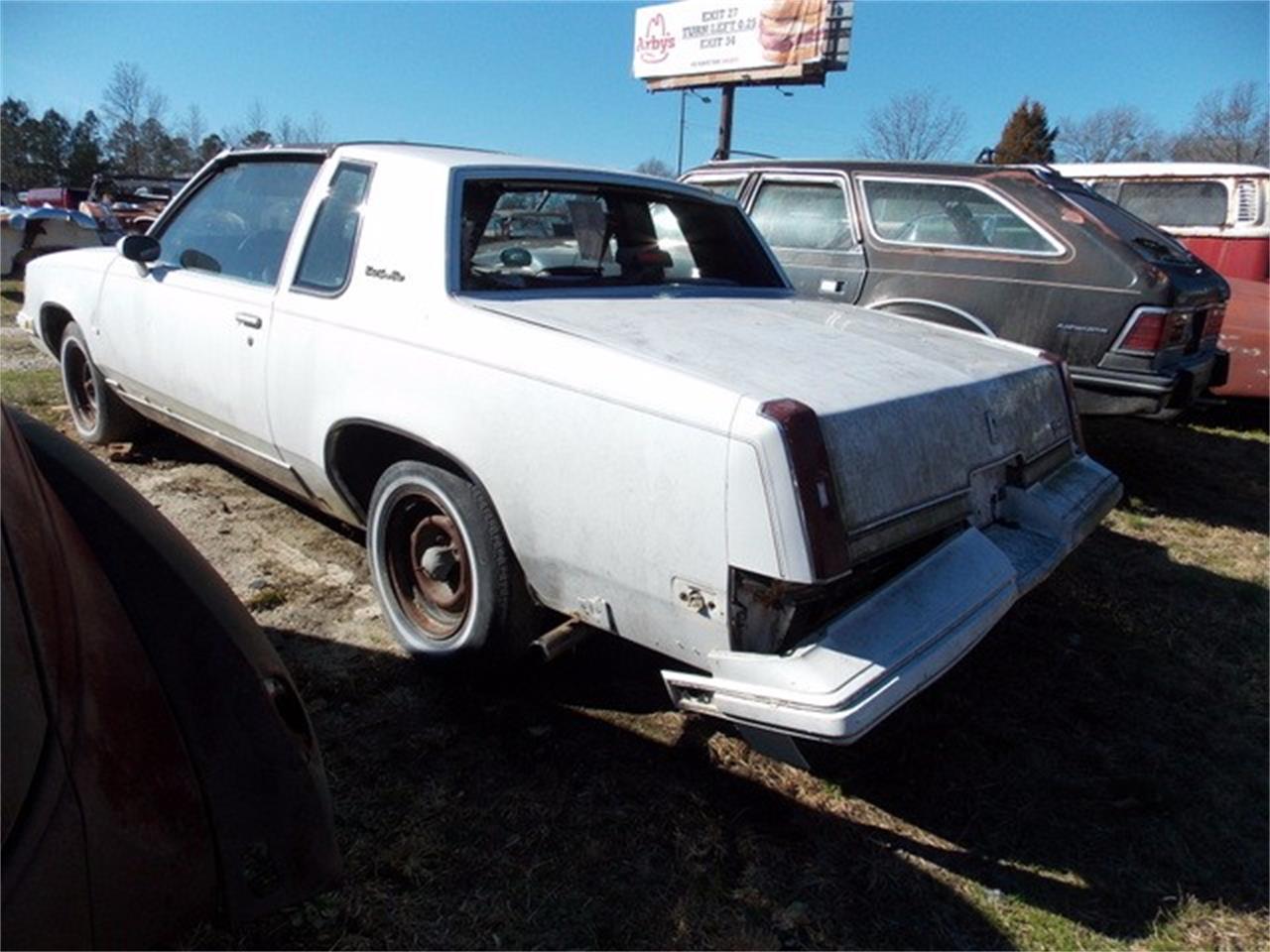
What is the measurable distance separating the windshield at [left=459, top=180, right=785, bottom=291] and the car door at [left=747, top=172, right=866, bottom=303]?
1.98 m

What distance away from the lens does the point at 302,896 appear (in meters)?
1.47

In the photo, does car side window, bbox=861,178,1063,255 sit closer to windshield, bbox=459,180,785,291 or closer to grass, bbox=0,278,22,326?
windshield, bbox=459,180,785,291

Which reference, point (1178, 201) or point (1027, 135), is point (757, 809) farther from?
point (1027, 135)

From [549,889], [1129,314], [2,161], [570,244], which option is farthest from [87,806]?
[2,161]

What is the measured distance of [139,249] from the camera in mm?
3582

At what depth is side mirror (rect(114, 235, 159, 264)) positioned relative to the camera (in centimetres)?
357

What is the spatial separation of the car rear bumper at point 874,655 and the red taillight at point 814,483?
21 cm

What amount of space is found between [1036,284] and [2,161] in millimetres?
49806

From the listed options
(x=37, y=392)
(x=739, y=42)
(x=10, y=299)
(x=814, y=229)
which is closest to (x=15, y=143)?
(x=739, y=42)

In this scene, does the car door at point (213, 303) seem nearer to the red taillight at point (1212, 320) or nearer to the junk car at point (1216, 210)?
the red taillight at point (1212, 320)

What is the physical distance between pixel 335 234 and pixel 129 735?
2093 millimetres

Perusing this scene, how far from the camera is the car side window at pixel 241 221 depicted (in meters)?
3.22

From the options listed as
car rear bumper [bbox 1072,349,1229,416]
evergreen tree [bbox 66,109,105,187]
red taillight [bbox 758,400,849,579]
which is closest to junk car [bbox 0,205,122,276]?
car rear bumper [bbox 1072,349,1229,416]

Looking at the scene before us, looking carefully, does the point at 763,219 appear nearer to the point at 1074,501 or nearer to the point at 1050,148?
the point at 1074,501
